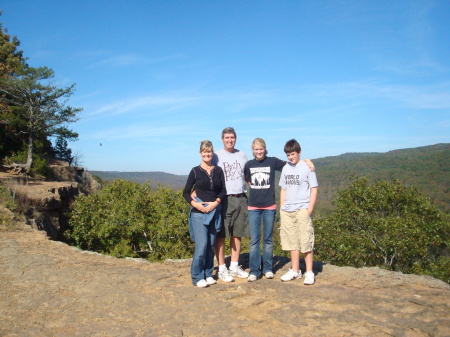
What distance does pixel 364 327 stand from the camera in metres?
3.14

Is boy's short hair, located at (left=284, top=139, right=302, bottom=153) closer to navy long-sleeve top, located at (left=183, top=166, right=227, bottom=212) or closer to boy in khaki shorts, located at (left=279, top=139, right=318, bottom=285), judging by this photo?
boy in khaki shorts, located at (left=279, top=139, right=318, bottom=285)

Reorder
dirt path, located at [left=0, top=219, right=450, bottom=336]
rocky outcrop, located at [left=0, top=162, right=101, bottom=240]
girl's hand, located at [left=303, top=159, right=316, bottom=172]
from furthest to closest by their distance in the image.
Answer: rocky outcrop, located at [left=0, top=162, right=101, bottom=240] → girl's hand, located at [left=303, top=159, right=316, bottom=172] → dirt path, located at [left=0, top=219, right=450, bottom=336]

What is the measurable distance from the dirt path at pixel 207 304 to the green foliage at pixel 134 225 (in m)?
6.64

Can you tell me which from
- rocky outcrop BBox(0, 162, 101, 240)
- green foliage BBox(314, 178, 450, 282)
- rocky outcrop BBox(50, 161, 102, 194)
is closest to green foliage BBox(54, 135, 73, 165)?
rocky outcrop BBox(50, 161, 102, 194)

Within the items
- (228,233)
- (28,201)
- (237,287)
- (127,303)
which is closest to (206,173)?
(228,233)

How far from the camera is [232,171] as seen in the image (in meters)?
4.48

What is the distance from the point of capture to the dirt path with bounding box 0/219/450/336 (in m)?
3.16

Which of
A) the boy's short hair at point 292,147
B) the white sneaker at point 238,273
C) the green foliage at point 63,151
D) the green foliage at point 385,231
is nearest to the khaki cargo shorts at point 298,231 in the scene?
the white sneaker at point 238,273

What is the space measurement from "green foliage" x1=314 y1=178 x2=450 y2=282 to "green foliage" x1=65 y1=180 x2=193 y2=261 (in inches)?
265

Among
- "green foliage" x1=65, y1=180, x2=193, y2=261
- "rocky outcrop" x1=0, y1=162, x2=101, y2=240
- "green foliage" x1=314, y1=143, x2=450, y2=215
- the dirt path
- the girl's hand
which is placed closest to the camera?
the dirt path

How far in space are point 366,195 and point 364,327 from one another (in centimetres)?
1491

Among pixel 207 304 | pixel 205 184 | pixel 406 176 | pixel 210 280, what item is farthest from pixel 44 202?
pixel 406 176

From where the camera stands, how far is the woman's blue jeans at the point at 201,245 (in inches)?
168

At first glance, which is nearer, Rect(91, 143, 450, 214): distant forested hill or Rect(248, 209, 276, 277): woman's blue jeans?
Rect(248, 209, 276, 277): woman's blue jeans
